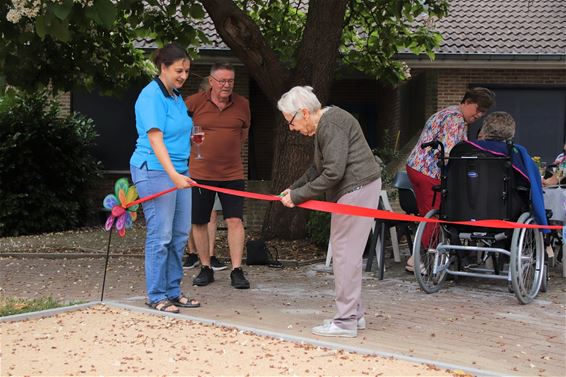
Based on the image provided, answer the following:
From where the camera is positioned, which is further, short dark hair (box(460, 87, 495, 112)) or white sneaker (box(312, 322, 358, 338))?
short dark hair (box(460, 87, 495, 112))

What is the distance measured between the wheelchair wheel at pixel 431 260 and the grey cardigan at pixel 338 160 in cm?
189

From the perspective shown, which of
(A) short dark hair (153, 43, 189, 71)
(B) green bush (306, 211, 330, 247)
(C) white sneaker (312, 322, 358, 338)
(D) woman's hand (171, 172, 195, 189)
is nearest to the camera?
(C) white sneaker (312, 322, 358, 338)

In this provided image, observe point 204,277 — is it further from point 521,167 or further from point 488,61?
point 488,61

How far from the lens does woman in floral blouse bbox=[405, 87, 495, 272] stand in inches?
306

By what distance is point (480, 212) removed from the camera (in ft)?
23.6

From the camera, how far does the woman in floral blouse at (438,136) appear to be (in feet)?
25.5

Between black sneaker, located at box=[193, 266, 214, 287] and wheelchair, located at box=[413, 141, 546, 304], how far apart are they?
1924mm

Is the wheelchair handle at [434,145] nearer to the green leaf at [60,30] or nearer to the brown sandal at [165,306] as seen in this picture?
the brown sandal at [165,306]

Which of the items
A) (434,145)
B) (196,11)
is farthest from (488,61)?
(434,145)

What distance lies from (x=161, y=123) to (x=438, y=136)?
9.89ft

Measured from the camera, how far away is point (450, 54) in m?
15.4

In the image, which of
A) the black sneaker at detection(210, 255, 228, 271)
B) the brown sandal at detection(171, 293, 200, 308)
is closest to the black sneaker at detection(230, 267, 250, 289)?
the brown sandal at detection(171, 293, 200, 308)

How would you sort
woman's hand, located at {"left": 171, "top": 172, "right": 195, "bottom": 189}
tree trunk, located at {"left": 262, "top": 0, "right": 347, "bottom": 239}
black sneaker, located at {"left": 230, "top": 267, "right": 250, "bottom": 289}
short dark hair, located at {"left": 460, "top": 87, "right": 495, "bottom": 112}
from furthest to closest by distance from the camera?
tree trunk, located at {"left": 262, "top": 0, "right": 347, "bottom": 239}, short dark hair, located at {"left": 460, "top": 87, "right": 495, "bottom": 112}, black sneaker, located at {"left": 230, "top": 267, "right": 250, "bottom": 289}, woman's hand, located at {"left": 171, "top": 172, "right": 195, "bottom": 189}

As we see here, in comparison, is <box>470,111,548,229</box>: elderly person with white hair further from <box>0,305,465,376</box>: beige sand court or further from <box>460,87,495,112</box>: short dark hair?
<box>0,305,465,376</box>: beige sand court
